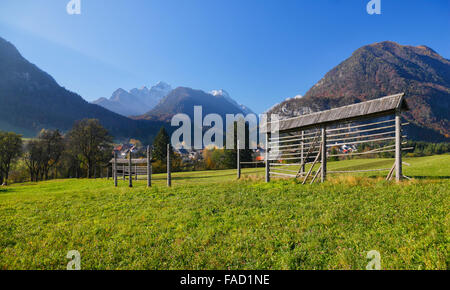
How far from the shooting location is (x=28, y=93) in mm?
186125

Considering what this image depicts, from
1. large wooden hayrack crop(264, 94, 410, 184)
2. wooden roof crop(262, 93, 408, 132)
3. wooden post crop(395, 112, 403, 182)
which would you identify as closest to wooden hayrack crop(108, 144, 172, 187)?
large wooden hayrack crop(264, 94, 410, 184)

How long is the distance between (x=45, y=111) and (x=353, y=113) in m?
227

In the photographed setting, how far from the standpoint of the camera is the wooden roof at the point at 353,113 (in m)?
8.22

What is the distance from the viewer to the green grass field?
3.21m

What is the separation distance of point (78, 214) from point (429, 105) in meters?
223

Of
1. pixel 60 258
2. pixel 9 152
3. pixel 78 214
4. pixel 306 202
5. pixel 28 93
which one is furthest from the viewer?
pixel 28 93

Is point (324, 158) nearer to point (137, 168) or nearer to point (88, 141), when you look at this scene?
point (137, 168)

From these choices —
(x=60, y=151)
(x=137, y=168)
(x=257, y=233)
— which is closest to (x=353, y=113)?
(x=257, y=233)

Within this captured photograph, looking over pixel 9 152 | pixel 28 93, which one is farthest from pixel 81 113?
pixel 9 152

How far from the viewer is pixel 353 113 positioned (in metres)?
9.14

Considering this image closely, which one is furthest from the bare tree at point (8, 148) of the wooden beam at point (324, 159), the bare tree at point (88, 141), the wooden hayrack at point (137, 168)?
the wooden beam at point (324, 159)

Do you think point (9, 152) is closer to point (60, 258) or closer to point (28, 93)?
point (60, 258)

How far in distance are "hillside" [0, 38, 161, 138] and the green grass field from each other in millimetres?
164689

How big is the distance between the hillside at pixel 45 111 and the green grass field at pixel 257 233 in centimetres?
16469
